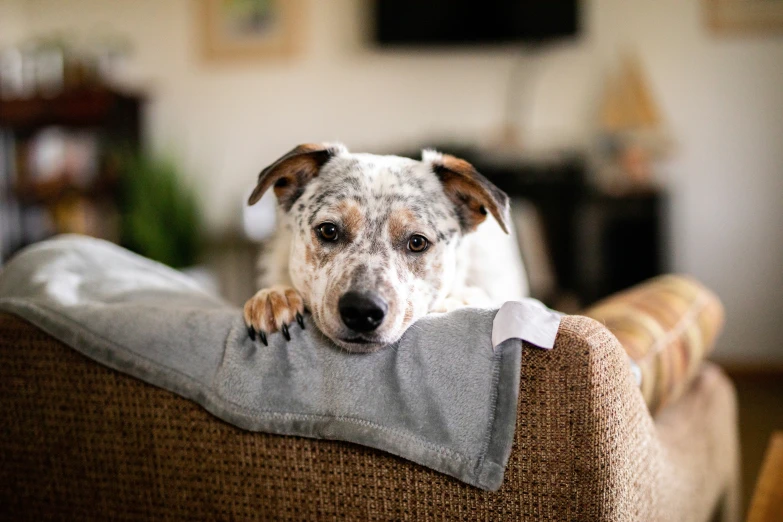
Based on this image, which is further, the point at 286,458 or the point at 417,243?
the point at 417,243

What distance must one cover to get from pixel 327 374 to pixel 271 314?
6.6 inches

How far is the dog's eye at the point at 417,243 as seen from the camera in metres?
1.41

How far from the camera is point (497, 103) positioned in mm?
4867

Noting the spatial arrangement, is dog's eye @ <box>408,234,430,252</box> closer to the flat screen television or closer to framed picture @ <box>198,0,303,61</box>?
the flat screen television

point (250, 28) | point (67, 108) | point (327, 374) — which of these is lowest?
point (327, 374)

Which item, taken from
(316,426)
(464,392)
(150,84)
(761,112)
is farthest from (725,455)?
(150,84)

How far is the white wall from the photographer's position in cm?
451

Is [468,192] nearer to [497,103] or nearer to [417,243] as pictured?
[417,243]

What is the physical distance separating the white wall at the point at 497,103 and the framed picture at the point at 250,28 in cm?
10

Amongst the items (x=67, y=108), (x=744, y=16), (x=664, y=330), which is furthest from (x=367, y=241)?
(x=744, y=16)

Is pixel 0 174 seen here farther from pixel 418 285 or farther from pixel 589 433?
pixel 589 433

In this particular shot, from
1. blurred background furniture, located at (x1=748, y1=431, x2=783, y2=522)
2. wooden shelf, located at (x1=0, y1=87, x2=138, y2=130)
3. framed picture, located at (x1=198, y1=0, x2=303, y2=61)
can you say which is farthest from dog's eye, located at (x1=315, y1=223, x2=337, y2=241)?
framed picture, located at (x1=198, y1=0, x2=303, y2=61)

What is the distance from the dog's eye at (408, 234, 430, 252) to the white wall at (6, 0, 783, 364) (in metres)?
3.61

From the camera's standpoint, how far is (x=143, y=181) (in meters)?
4.48
